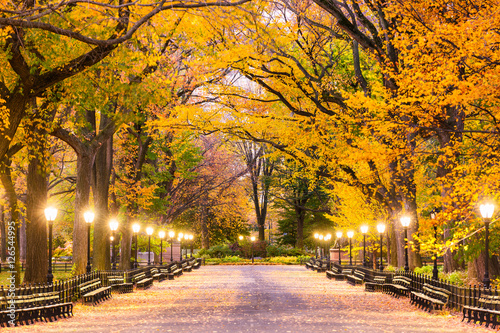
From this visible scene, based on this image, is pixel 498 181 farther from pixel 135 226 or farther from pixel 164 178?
pixel 164 178

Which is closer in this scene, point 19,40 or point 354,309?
point 19,40

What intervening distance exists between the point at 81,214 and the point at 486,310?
14717 mm

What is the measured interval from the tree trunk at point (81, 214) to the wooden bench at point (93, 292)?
1.08 metres

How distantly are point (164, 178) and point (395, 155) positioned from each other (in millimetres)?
19540

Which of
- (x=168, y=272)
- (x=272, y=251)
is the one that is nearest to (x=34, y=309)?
(x=168, y=272)

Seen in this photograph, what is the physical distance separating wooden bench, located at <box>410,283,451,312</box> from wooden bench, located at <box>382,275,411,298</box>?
2179mm

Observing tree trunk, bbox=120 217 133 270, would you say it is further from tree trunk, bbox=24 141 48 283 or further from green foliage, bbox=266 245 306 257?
green foliage, bbox=266 245 306 257

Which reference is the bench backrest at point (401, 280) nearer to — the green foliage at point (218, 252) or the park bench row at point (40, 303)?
the park bench row at point (40, 303)

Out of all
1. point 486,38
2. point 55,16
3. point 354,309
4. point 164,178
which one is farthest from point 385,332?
point 164,178

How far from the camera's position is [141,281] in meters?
25.9

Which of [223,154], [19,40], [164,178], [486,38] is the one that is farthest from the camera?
[223,154]

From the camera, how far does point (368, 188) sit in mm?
25625

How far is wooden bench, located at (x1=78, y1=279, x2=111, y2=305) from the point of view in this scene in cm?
1797

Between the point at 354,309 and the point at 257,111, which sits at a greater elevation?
the point at 257,111
